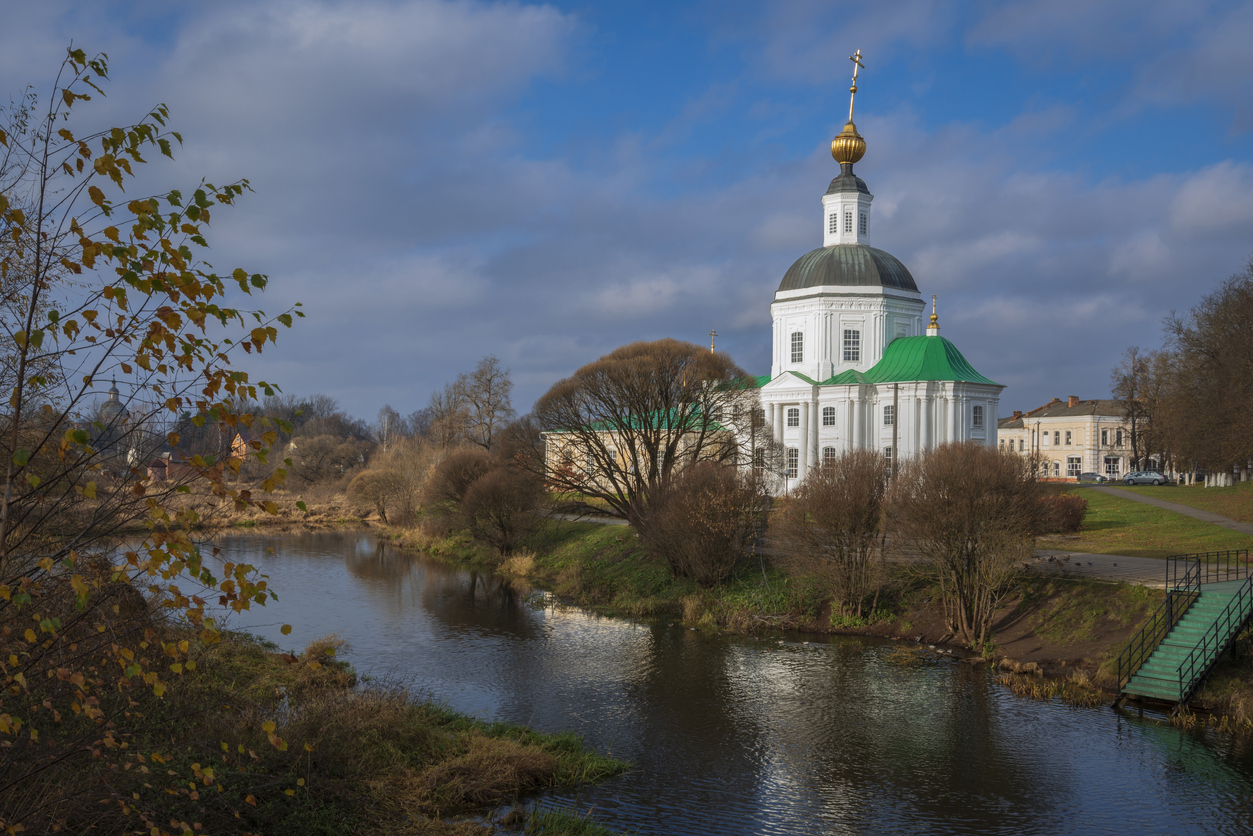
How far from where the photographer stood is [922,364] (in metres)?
48.5

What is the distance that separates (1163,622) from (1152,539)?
44.4 feet

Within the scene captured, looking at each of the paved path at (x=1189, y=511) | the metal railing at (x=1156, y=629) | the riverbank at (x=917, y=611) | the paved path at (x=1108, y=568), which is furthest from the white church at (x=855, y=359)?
the metal railing at (x=1156, y=629)

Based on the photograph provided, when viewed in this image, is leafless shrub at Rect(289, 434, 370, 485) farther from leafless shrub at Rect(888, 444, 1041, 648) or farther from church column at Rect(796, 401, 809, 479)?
leafless shrub at Rect(888, 444, 1041, 648)

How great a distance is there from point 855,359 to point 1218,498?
1892cm

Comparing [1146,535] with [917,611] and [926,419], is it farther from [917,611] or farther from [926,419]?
[926,419]

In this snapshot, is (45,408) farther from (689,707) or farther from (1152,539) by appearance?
(1152,539)

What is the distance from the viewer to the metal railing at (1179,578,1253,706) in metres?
16.3

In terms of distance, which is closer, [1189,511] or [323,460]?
[1189,511]

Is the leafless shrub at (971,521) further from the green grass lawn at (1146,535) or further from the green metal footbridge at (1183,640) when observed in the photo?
the green grass lawn at (1146,535)

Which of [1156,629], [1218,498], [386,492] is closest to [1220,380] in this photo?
[1218,498]

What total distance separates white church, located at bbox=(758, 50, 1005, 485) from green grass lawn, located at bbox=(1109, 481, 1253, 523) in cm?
955

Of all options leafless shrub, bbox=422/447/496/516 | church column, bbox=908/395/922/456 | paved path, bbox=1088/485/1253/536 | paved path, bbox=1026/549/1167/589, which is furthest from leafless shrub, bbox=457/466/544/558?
paved path, bbox=1088/485/1253/536

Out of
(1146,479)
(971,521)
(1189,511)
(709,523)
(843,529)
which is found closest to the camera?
(971,521)

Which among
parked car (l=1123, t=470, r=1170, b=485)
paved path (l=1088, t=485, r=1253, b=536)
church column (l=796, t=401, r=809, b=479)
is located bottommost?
paved path (l=1088, t=485, r=1253, b=536)
